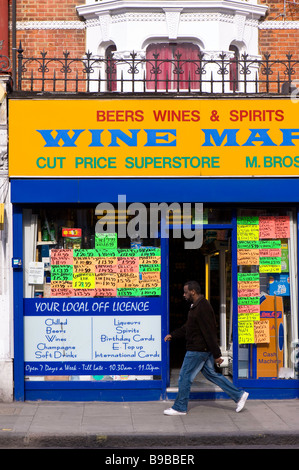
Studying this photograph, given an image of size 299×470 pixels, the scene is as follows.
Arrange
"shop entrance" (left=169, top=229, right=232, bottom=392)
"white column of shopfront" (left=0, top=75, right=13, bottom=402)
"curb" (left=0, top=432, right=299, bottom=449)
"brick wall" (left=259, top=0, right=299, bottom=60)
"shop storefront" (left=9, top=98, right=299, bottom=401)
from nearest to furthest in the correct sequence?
1. "curb" (left=0, top=432, right=299, bottom=449)
2. "white column of shopfront" (left=0, top=75, right=13, bottom=402)
3. "shop storefront" (left=9, top=98, right=299, bottom=401)
4. "shop entrance" (left=169, top=229, right=232, bottom=392)
5. "brick wall" (left=259, top=0, right=299, bottom=60)

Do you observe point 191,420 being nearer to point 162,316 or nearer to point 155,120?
point 162,316

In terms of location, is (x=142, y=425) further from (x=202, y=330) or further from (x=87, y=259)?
(x=87, y=259)

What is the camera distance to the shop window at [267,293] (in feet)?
33.0

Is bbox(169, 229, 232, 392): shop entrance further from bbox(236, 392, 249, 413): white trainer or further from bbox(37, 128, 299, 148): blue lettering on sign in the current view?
bbox(37, 128, 299, 148): blue lettering on sign

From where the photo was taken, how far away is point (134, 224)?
10.0 meters

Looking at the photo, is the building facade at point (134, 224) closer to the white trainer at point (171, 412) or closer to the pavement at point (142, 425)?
the pavement at point (142, 425)

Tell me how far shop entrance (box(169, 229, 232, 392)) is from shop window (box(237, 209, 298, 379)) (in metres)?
0.45

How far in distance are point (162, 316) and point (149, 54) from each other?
7796mm

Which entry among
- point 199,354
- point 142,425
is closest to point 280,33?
point 199,354

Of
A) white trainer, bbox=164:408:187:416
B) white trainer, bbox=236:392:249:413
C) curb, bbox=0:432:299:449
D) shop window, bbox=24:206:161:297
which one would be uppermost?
shop window, bbox=24:206:161:297

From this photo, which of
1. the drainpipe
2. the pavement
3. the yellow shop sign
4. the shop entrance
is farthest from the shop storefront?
Answer: the drainpipe

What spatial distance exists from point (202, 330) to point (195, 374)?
1.87ft

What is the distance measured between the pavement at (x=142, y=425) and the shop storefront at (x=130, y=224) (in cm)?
45

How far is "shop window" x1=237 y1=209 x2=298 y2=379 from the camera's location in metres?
10.1
